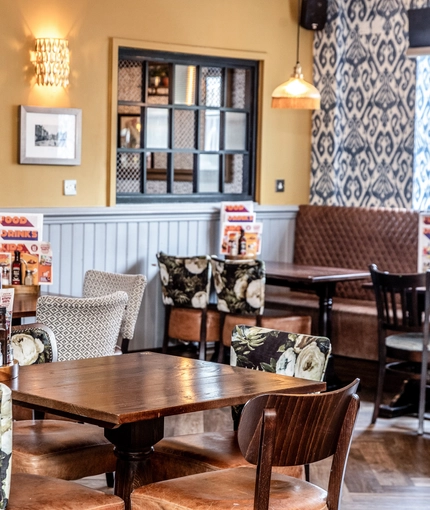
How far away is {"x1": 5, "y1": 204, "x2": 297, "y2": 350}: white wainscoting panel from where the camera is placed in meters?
7.42

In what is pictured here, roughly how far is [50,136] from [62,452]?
410 centimetres

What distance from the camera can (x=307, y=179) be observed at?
906cm

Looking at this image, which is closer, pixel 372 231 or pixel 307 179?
pixel 372 231

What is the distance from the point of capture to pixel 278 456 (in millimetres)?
2889

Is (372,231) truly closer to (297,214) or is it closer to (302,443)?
(297,214)

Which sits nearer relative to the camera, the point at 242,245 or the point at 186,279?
the point at 186,279

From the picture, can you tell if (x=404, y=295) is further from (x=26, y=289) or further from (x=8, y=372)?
(x=8, y=372)

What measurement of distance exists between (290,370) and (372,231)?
4480 millimetres

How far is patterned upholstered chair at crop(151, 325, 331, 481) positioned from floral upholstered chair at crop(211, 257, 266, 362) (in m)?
2.70

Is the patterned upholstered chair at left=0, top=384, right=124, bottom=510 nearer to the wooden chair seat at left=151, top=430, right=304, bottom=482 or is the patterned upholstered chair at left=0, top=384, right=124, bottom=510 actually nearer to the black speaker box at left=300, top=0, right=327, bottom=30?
the wooden chair seat at left=151, top=430, right=304, bottom=482

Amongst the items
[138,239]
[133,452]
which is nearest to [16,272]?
[138,239]

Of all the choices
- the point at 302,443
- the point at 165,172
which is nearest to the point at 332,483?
the point at 302,443

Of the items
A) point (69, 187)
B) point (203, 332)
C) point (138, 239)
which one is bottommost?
point (203, 332)

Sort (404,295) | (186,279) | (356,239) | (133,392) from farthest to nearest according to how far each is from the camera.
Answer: (356,239) → (186,279) → (404,295) → (133,392)
